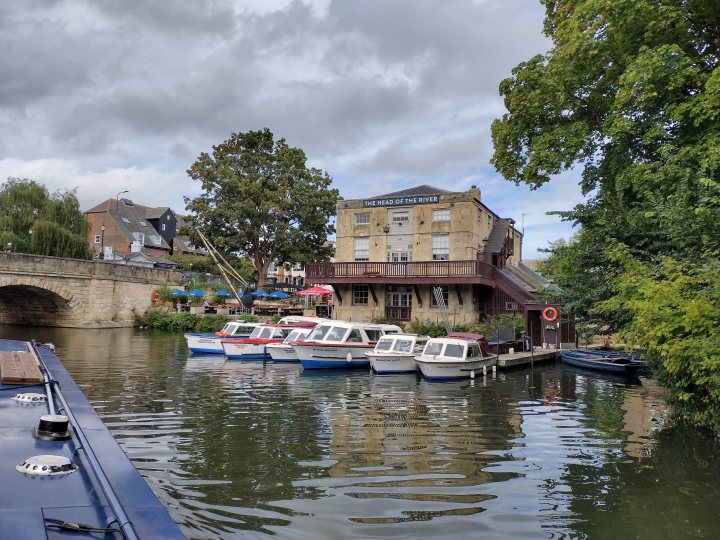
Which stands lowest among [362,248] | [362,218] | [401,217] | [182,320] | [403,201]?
[182,320]

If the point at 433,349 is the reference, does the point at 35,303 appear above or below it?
above

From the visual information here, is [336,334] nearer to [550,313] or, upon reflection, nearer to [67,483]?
[550,313]

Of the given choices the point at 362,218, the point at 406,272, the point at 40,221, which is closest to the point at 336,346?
the point at 406,272

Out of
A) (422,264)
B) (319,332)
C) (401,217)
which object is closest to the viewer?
(319,332)

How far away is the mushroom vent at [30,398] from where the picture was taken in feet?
24.0

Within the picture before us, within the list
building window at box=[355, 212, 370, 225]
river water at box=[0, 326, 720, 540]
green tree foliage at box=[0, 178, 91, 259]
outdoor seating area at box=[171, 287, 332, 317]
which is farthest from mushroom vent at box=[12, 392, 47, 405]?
green tree foliage at box=[0, 178, 91, 259]

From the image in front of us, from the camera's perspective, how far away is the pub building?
34.0 m

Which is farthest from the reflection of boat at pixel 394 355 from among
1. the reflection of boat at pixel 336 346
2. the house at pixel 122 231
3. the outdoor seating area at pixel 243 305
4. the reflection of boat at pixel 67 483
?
the house at pixel 122 231

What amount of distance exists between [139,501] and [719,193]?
1473 cm

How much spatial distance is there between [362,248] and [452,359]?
62.3ft

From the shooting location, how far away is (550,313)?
30.2m

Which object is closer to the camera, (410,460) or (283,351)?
(410,460)

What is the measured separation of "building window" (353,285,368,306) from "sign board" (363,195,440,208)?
19.6 feet

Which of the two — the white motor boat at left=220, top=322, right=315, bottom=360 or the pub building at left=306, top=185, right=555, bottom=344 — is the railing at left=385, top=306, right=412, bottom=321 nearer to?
the pub building at left=306, top=185, right=555, bottom=344
